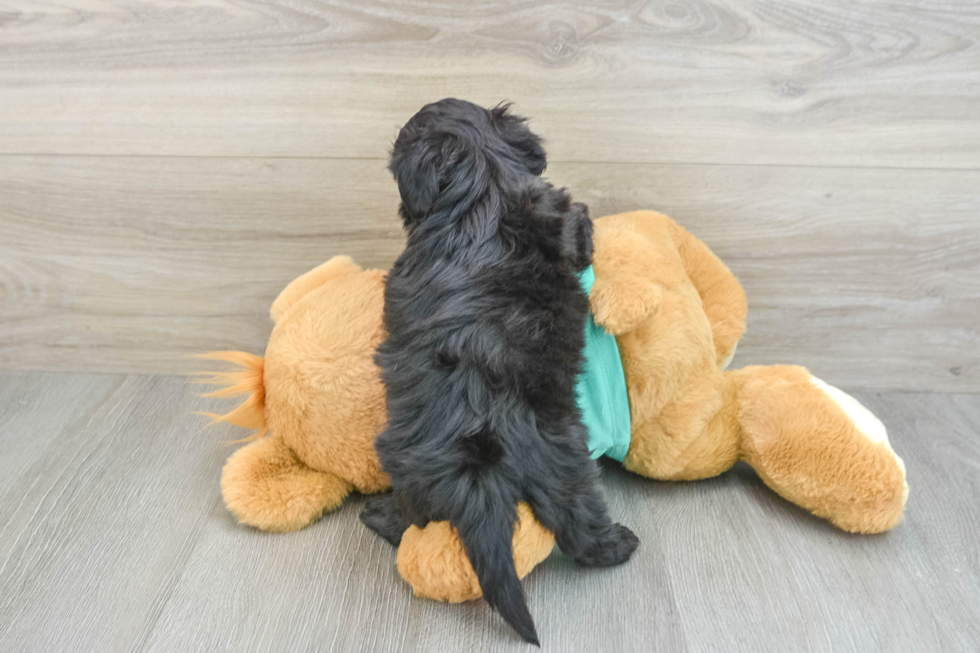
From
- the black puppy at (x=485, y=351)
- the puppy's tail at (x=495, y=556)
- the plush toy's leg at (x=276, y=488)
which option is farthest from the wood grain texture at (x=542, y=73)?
the puppy's tail at (x=495, y=556)

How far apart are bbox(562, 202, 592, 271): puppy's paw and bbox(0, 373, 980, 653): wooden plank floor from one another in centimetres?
35

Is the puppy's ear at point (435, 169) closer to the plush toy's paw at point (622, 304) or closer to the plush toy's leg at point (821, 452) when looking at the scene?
the plush toy's paw at point (622, 304)

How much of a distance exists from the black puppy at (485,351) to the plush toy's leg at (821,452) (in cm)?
26

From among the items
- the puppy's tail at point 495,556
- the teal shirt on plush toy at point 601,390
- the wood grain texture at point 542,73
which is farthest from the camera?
the wood grain texture at point 542,73

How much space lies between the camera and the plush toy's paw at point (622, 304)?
0.68m

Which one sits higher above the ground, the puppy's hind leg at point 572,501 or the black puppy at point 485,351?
the black puppy at point 485,351

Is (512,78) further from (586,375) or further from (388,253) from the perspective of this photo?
(586,375)

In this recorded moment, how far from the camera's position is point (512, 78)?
0.90 meters

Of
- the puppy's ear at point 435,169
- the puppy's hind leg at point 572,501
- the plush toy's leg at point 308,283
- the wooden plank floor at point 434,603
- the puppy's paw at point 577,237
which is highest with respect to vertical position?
the puppy's ear at point 435,169

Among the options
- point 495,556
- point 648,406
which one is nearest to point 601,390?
point 648,406

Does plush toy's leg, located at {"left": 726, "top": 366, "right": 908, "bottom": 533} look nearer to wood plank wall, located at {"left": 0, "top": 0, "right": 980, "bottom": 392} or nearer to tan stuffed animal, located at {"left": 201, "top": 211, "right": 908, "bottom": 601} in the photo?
tan stuffed animal, located at {"left": 201, "top": 211, "right": 908, "bottom": 601}

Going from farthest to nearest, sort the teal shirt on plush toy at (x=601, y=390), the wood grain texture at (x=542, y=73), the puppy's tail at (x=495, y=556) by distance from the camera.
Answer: the wood grain texture at (x=542, y=73) → the teal shirt on plush toy at (x=601, y=390) → the puppy's tail at (x=495, y=556)

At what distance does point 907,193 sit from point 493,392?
730 mm

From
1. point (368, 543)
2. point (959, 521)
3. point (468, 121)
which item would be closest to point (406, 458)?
point (368, 543)
